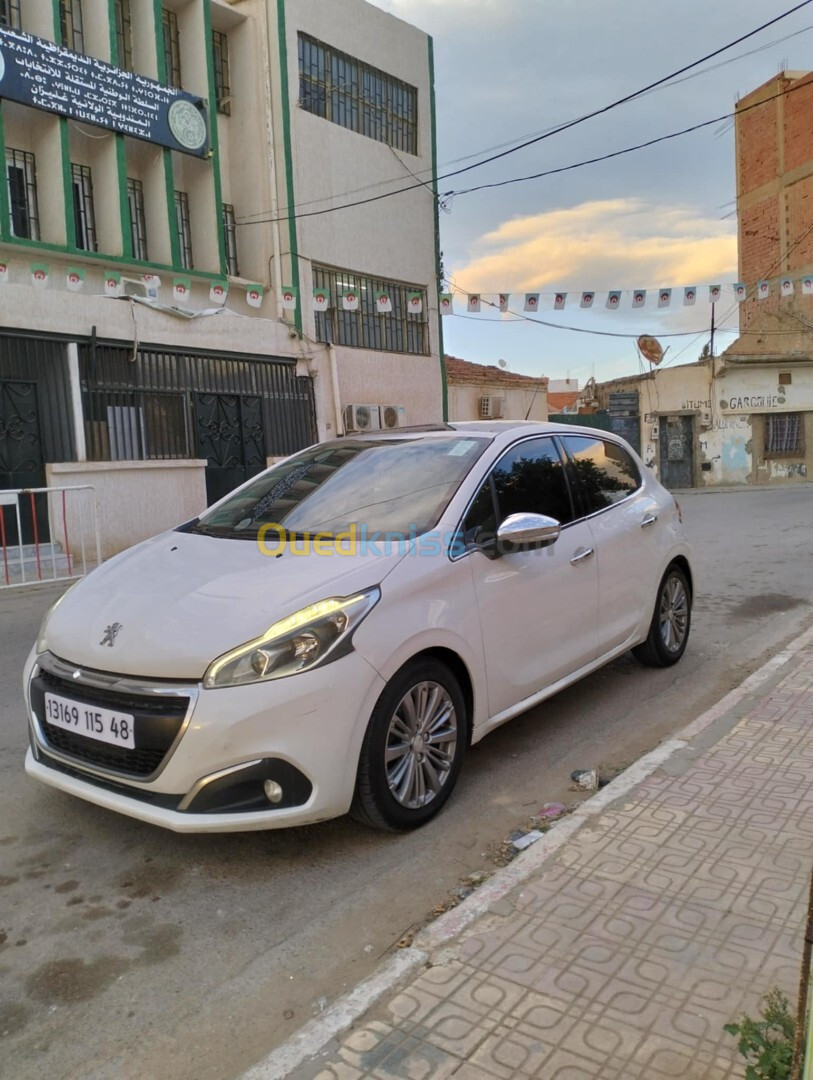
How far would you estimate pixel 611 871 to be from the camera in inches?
113

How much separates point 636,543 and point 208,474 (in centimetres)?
1080

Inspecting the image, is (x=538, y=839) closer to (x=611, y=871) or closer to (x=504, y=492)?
(x=611, y=871)

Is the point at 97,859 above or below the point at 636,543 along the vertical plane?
below

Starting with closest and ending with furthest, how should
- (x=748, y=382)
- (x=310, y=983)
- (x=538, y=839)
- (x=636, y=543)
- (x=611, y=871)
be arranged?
1. (x=310, y=983)
2. (x=611, y=871)
3. (x=538, y=839)
4. (x=636, y=543)
5. (x=748, y=382)

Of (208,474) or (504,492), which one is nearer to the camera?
(504,492)

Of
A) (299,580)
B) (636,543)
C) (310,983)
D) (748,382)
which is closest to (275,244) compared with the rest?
(636,543)

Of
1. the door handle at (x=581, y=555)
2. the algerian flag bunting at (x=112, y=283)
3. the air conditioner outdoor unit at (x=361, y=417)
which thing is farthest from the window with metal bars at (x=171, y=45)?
the door handle at (x=581, y=555)

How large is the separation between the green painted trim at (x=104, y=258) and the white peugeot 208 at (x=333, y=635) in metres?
9.37

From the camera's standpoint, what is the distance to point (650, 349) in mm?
27906

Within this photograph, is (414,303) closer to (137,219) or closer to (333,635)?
(137,219)

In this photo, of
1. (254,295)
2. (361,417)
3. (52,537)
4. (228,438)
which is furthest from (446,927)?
(361,417)

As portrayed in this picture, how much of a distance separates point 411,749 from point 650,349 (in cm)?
2696

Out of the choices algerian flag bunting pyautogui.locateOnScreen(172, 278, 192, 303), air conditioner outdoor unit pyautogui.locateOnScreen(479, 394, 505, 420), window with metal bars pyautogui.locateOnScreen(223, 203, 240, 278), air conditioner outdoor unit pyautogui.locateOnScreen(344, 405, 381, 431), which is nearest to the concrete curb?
algerian flag bunting pyautogui.locateOnScreen(172, 278, 192, 303)

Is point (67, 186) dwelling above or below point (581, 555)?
above
